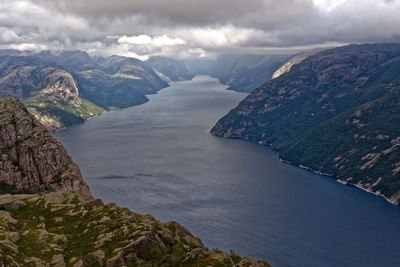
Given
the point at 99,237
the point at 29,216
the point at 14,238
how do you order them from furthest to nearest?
the point at 29,216, the point at 99,237, the point at 14,238

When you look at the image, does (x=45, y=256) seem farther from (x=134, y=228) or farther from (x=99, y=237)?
(x=134, y=228)

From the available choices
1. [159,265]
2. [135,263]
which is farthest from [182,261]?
[135,263]

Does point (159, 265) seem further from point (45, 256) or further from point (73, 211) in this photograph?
point (73, 211)

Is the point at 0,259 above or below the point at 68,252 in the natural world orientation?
above

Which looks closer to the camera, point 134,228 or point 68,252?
point 68,252

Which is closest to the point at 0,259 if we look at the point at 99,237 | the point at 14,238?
the point at 14,238

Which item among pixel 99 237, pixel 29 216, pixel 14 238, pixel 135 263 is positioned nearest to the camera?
pixel 135 263
